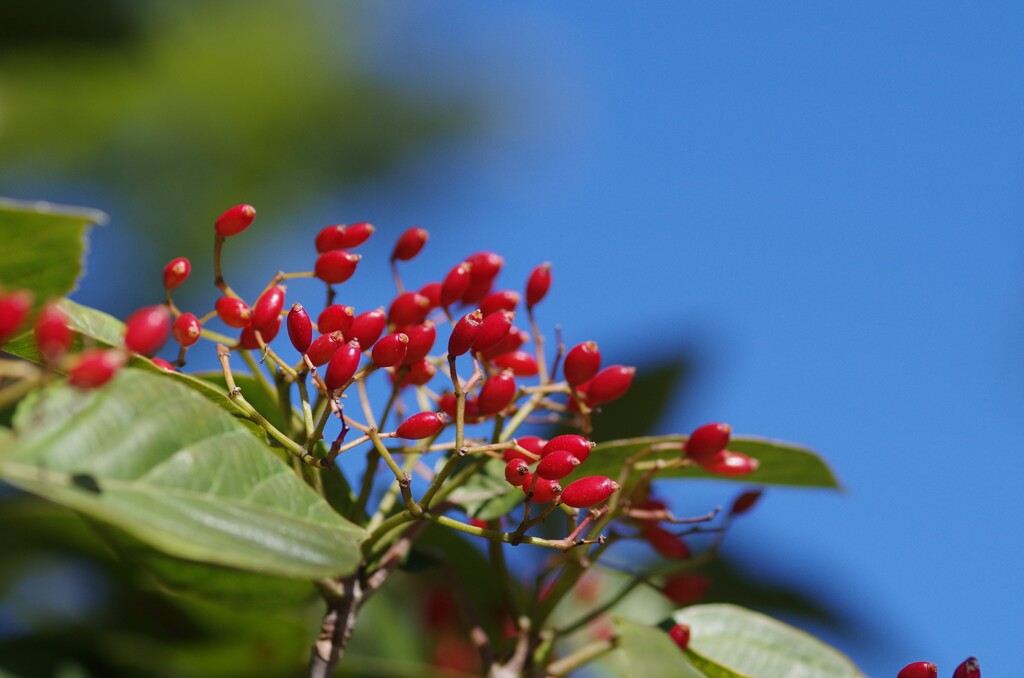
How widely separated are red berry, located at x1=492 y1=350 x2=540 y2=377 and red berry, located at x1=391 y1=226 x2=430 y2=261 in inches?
9.7

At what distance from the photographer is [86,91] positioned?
7.38 m

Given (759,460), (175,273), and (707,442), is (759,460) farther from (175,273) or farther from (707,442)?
(175,273)

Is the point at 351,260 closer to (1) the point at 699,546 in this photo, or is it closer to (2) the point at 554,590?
(2) the point at 554,590

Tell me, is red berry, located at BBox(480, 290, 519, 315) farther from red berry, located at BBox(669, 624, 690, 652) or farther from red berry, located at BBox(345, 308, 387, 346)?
red berry, located at BBox(669, 624, 690, 652)

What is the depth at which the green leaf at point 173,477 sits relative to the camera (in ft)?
2.94

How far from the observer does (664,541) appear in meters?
1.60

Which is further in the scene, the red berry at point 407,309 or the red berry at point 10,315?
the red berry at point 407,309

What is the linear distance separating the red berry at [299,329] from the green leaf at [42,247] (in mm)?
272

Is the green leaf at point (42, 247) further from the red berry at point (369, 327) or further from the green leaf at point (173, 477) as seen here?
the red berry at point (369, 327)

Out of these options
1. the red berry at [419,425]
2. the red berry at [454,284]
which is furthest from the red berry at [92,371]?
the red berry at [454,284]

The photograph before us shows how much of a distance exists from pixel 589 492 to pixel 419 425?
22 centimetres

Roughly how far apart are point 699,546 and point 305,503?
4.18 ft

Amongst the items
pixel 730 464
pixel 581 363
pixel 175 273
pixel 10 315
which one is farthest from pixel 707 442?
pixel 10 315

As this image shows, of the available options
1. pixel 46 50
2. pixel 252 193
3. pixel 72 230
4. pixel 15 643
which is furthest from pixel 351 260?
pixel 252 193
